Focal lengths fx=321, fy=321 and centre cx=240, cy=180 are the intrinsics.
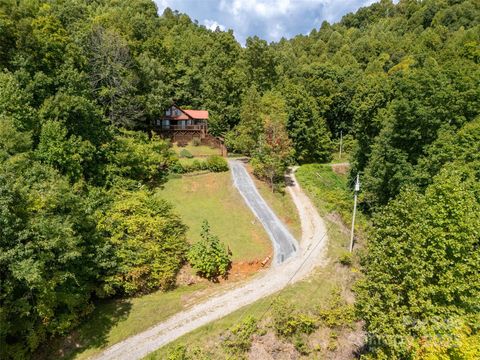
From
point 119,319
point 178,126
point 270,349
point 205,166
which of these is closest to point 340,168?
point 205,166

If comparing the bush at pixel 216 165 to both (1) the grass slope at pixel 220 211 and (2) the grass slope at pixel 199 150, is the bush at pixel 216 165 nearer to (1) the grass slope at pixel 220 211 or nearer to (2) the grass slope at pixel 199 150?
(1) the grass slope at pixel 220 211

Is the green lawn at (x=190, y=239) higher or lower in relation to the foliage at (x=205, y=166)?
lower

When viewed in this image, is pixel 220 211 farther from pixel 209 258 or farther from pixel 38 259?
pixel 38 259

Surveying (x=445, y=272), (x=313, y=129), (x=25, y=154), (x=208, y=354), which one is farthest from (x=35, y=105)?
(x=313, y=129)

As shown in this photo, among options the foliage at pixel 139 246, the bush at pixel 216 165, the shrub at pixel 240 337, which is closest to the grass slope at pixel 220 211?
the bush at pixel 216 165

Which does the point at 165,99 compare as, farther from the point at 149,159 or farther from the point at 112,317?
the point at 112,317

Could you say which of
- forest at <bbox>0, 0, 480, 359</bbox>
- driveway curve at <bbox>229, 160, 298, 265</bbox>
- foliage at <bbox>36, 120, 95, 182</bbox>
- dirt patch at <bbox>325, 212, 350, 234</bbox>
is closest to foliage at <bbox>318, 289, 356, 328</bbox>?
forest at <bbox>0, 0, 480, 359</bbox>
